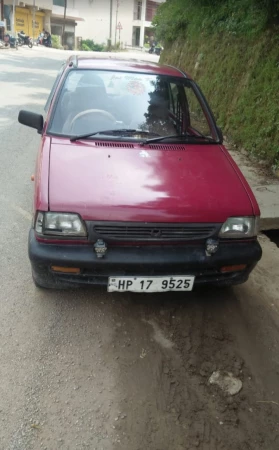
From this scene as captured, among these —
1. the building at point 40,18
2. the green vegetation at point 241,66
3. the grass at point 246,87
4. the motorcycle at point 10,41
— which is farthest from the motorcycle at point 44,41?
the grass at point 246,87

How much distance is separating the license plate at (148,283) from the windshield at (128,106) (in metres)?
1.28

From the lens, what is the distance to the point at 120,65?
12.6 ft

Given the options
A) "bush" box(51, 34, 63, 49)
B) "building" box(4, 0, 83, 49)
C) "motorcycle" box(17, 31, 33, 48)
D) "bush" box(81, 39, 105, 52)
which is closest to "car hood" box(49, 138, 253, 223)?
"motorcycle" box(17, 31, 33, 48)

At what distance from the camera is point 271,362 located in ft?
8.57

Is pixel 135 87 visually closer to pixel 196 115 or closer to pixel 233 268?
pixel 196 115

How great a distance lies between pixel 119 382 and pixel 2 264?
1.58m

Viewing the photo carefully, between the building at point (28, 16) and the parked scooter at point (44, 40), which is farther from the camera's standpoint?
the parked scooter at point (44, 40)

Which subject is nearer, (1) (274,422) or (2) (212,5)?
(1) (274,422)

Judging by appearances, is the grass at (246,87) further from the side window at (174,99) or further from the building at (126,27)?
the building at (126,27)

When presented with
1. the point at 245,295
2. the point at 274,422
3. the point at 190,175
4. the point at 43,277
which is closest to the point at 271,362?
the point at 274,422

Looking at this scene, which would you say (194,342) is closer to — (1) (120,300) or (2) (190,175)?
(1) (120,300)

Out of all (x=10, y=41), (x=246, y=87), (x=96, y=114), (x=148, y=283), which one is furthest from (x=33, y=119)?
(x=10, y=41)

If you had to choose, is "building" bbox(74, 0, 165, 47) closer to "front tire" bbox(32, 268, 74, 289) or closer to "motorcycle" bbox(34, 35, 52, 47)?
"motorcycle" bbox(34, 35, 52, 47)

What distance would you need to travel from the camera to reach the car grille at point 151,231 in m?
2.43
